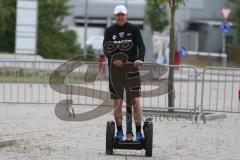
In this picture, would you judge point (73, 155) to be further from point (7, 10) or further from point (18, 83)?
point (7, 10)

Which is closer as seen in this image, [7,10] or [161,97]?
[161,97]

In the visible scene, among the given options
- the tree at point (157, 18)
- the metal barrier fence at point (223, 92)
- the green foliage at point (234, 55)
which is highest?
the tree at point (157, 18)

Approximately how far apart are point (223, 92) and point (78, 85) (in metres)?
3.33

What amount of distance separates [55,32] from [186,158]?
121 feet

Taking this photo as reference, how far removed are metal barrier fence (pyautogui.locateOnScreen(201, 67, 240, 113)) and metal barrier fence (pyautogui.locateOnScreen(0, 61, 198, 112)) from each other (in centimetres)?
37

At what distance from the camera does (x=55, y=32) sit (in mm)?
46938

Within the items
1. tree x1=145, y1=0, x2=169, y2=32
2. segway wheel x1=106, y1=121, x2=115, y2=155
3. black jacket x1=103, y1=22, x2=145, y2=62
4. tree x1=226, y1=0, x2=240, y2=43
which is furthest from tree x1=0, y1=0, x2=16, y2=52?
segway wheel x1=106, y1=121, x2=115, y2=155

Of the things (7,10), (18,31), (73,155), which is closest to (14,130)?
(73,155)

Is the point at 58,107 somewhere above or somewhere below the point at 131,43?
below

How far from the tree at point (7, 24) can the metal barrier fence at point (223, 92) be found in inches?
1090

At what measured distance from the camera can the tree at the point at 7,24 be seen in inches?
1768

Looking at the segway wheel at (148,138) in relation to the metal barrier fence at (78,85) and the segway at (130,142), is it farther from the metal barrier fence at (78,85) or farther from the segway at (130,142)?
the metal barrier fence at (78,85)

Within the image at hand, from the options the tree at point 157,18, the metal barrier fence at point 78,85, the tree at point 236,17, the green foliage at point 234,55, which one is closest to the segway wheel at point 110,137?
the metal barrier fence at point 78,85

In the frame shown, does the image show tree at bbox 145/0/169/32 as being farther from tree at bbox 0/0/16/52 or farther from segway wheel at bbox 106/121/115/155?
segway wheel at bbox 106/121/115/155
